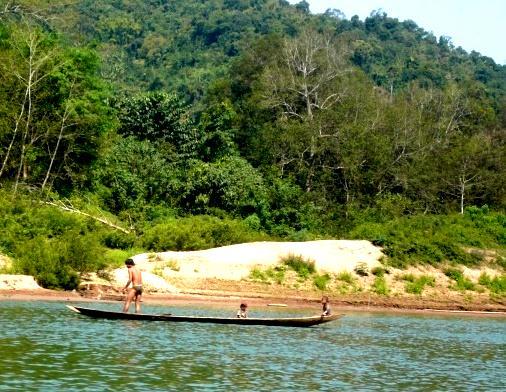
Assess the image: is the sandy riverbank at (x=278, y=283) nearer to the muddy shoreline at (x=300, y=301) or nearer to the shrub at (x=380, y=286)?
the muddy shoreline at (x=300, y=301)

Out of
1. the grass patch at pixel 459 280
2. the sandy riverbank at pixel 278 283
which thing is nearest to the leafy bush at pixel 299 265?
A: the sandy riverbank at pixel 278 283

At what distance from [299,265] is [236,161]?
16.2 metres

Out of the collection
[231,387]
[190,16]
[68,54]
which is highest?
[190,16]

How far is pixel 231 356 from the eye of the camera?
21.7 m

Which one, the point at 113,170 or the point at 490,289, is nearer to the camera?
the point at 490,289

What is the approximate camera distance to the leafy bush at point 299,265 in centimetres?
4062

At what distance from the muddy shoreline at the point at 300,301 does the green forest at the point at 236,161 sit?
1.56 m

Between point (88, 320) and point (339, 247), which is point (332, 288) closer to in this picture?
point (339, 247)

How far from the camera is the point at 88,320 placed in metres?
27.2

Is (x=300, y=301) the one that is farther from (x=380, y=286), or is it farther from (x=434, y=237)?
(x=434, y=237)

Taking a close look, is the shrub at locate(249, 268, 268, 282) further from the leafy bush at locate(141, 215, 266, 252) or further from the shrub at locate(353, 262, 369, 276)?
the shrub at locate(353, 262, 369, 276)

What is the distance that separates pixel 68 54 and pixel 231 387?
3640cm

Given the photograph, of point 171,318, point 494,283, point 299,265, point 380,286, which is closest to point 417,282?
point 380,286

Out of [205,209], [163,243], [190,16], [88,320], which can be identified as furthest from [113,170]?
[190,16]
